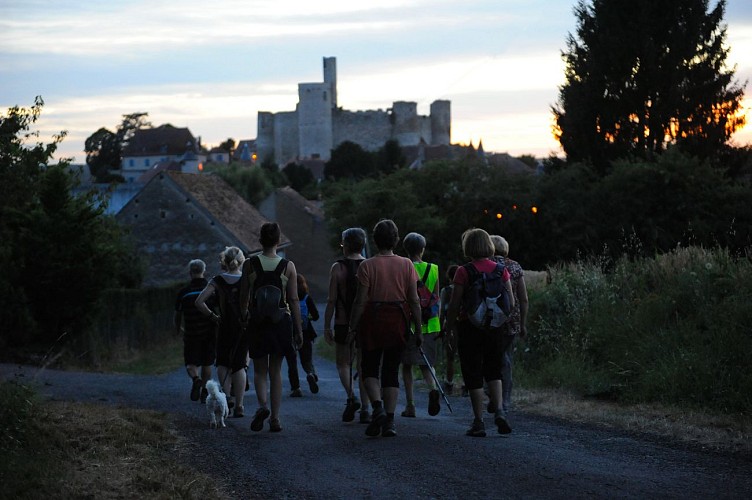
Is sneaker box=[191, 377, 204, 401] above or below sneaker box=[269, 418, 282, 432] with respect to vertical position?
below

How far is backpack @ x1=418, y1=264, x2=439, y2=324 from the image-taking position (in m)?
9.98

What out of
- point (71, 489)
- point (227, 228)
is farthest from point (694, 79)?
point (71, 489)

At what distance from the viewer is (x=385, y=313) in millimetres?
8844

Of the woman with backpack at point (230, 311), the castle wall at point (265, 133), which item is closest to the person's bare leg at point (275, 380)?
the woman with backpack at point (230, 311)

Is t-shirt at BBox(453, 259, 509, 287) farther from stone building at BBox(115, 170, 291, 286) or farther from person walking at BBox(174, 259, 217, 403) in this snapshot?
stone building at BBox(115, 170, 291, 286)

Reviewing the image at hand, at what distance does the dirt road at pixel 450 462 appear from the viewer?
6.72m

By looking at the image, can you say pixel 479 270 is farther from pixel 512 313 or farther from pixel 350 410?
pixel 350 410

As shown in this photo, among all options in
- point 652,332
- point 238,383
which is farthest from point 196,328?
point 652,332

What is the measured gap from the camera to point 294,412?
38.1ft

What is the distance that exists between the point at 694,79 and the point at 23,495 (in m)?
43.3

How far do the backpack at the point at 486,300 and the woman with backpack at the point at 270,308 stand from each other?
156cm

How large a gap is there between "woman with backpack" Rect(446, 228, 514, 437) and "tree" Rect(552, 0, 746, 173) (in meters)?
37.0

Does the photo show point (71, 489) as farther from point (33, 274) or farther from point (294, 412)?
point (33, 274)

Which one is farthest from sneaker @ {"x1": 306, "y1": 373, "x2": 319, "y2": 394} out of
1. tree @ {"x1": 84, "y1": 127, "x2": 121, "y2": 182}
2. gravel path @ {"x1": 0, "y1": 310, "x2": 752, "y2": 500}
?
tree @ {"x1": 84, "y1": 127, "x2": 121, "y2": 182}
